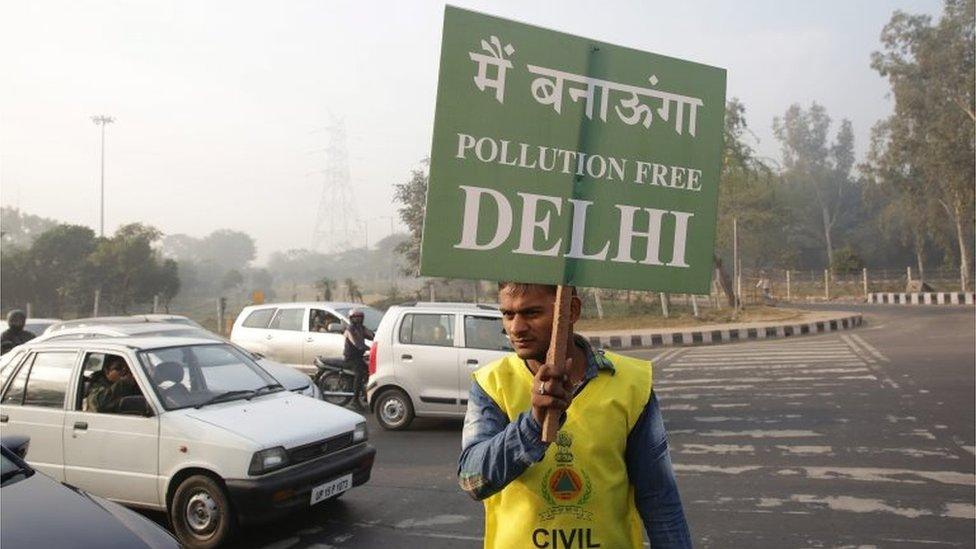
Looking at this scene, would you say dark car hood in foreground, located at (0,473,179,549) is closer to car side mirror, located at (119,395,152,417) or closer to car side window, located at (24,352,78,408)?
car side mirror, located at (119,395,152,417)

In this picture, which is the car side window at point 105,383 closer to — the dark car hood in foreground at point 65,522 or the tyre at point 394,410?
the dark car hood in foreground at point 65,522

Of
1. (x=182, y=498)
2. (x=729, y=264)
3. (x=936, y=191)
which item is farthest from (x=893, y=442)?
(x=729, y=264)

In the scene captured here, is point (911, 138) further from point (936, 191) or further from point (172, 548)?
point (172, 548)

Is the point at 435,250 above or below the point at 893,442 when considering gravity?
above

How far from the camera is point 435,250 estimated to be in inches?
72.3

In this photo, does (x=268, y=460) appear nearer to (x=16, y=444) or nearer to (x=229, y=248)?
(x=16, y=444)

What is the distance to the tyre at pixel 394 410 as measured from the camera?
930 centimetres

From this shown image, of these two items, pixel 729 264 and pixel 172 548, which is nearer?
Answer: pixel 172 548

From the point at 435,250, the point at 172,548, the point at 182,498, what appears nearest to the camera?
the point at 435,250

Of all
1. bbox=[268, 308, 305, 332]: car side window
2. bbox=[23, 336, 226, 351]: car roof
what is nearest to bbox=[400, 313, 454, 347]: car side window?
bbox=[23, 336, 226, 351]: car roof

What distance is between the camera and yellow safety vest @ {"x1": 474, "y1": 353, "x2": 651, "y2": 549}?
191 cm

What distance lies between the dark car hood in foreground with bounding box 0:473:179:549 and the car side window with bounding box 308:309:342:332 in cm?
900

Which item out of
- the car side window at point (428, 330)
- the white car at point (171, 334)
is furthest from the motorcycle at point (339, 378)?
the car side window at point (428, 330)

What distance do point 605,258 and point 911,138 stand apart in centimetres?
4268
